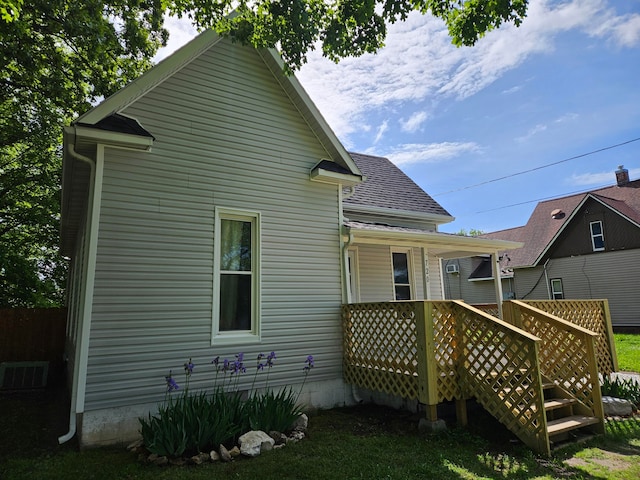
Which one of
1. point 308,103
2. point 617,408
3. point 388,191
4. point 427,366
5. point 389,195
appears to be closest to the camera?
point 427,366

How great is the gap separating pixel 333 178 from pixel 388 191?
5.03 meters

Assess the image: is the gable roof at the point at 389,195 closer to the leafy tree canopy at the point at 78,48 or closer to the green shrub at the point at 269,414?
the leafy tree canopy at the point at 78,48

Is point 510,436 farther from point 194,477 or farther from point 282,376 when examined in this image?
point 194,477

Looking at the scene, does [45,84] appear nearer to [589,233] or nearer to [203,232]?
[203,232]

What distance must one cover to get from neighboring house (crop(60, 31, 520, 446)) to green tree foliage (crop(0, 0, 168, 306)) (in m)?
1.91

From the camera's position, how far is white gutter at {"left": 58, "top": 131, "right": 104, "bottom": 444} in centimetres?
471

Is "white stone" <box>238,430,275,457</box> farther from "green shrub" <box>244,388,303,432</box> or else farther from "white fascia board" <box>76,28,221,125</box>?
"white fascia board" <box>76,28,221,125</box>

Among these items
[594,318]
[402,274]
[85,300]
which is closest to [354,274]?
[402,274]

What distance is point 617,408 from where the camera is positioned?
6.04 metres

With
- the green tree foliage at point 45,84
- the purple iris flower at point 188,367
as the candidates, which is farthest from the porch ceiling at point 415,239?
the green tree foliage at point 45,84

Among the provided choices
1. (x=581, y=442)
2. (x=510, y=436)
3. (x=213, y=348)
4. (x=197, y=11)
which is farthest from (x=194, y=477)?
(x=197, y=11)

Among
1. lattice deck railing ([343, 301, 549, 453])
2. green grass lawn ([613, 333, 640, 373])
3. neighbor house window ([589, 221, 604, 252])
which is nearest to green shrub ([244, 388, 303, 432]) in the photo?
lattice deck railing ([343, 301, 549, 453])

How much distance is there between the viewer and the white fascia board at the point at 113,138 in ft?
16.5

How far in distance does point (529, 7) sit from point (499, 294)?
654cm
